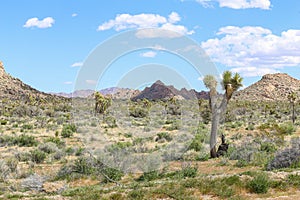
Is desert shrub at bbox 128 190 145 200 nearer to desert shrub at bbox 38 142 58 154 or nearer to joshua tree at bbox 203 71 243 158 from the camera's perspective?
joshua tree at bbox 203 71 243 158

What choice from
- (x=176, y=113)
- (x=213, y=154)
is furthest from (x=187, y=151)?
(x=176, y=113)

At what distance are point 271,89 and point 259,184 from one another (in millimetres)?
111113

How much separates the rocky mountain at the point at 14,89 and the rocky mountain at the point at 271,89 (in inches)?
2018

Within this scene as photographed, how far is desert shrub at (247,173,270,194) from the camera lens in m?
12.0

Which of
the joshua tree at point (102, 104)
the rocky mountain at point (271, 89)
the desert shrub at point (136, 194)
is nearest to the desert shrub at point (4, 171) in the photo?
the desert shrub at point (136, 194)

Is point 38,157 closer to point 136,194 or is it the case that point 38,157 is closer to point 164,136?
point 164,136

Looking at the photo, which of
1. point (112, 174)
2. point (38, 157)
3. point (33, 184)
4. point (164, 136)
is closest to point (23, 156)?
point (38, 157)

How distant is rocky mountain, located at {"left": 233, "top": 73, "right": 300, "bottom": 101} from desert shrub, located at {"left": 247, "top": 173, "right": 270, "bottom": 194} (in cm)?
9932

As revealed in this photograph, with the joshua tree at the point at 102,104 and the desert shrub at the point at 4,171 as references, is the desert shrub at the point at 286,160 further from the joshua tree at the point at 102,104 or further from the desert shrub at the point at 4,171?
the joshua tree at the point at 102,104

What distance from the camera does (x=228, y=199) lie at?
11.3m

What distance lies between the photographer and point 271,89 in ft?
389

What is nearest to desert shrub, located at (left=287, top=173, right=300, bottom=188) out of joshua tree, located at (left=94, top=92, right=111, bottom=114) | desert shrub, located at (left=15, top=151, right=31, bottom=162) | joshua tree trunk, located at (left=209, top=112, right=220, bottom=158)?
joshua tree trunk, located at (left=209, top=112, right=220, bottom=158)

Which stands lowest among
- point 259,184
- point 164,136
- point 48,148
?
point 259,184

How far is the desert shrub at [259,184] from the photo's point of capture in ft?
39.2
